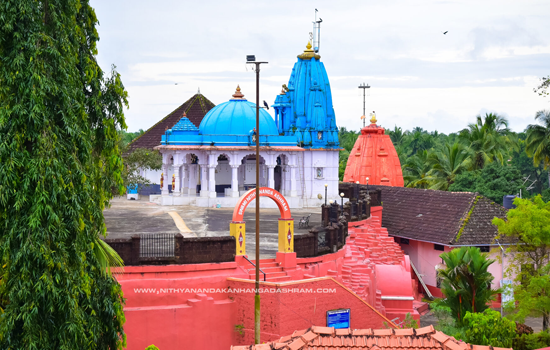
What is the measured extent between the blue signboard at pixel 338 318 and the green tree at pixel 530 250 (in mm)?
5697

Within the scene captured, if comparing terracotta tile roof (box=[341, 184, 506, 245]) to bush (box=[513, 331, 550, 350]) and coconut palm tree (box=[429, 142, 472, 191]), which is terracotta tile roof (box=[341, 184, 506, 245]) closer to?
coconut palm tree (box=[429, 142, 472, 191])

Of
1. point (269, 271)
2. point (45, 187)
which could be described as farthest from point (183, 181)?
point (45, 187)

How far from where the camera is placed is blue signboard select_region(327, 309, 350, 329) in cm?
2103

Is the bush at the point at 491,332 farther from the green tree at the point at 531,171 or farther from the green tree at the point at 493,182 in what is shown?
the green tree at the point at 531,171

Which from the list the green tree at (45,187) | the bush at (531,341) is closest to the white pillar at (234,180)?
the bush at (531,341)

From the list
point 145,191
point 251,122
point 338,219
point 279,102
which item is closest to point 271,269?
point 338,219

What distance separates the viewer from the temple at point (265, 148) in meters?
32.9

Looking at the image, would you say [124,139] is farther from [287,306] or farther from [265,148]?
[287,306]

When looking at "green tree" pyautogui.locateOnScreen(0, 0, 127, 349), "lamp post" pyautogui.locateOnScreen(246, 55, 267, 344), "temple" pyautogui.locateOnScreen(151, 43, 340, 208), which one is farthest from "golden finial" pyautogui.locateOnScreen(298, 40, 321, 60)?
"green tree" pyautogui.locateOnScreen(0, 0, 127, 349)

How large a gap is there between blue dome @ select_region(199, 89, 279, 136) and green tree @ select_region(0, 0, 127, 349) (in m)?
19.9

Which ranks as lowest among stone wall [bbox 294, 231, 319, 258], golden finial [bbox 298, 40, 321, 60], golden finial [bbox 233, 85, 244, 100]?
stone wall [bbox 294, 231, 319, 258]

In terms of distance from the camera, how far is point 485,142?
46.4 meters

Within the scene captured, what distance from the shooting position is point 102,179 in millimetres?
14070

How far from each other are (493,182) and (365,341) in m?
28.1
